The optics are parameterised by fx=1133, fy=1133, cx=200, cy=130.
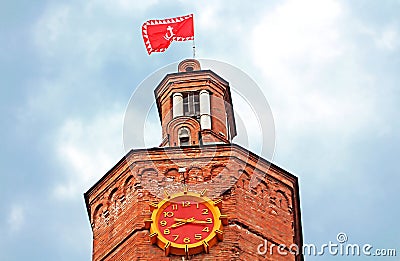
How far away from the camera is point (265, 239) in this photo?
91.8ft

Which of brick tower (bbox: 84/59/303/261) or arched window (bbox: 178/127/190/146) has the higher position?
arched window (bbox: 178/127/190/146)

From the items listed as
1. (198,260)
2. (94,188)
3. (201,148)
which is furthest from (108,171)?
(198,260)

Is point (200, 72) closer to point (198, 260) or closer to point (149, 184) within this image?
point (149, 184)

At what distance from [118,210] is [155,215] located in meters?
1.59

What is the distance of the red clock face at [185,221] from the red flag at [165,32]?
7.24 meters

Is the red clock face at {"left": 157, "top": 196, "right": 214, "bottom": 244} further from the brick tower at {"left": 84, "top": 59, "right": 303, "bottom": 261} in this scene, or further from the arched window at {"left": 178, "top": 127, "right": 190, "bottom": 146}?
the arched window at {"left": 178, "top": 127, "right": 190, "bottom": 146}

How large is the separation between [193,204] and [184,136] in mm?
4038

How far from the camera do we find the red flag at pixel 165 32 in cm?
3394

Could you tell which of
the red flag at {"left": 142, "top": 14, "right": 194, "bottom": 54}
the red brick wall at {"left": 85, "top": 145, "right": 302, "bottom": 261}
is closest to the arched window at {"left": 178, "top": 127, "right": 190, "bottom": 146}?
the red brick wall at {"left": 85, "top": 145, "right": 302, "bottom": 261}

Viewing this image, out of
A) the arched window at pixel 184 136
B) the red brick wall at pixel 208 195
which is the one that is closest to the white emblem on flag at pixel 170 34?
the arched window at pixel 184 136

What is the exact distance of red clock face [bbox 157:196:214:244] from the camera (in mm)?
27141

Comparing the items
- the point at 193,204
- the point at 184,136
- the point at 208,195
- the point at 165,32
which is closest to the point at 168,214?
the point at 193,204

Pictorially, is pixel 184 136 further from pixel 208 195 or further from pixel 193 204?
pixel 193 204

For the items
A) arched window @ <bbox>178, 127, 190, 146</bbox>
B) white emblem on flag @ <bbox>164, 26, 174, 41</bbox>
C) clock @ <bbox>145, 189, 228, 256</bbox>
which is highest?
white emblem on flag @ <bbox>164, 26, 174, 41</bbox>
